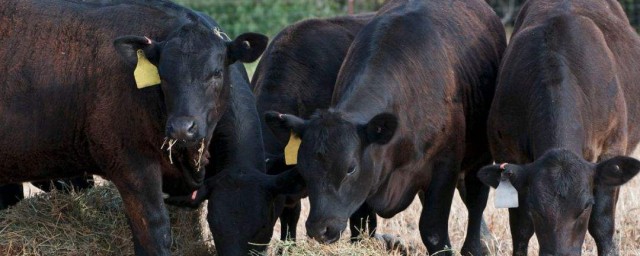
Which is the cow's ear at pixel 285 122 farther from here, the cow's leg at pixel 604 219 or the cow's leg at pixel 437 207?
the cow's leg at pixel 604 219

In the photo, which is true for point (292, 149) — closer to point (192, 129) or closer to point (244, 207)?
point (244, 207)

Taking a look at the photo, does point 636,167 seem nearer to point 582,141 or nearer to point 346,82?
point 582,141

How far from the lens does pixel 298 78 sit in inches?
380

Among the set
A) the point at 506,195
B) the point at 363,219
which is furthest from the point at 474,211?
the point at 506,195

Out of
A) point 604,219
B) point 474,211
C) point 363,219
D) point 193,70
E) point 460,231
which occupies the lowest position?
point 460,231

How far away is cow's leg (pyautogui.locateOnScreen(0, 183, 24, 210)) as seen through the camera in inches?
378

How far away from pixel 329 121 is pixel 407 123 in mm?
848

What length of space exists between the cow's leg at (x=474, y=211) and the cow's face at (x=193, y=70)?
2.27 metres

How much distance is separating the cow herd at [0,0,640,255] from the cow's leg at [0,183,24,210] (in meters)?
1.22

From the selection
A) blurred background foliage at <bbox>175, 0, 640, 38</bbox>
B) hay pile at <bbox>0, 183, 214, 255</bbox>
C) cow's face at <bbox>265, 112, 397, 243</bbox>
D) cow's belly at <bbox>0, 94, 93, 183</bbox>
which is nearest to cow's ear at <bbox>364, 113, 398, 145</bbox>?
cow's face at <bbox>265, 112, 397, 243</bbox>

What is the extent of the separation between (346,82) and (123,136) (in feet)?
5.29

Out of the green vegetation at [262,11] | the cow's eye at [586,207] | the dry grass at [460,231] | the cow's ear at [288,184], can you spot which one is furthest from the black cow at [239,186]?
the green vegetation at [262,11]

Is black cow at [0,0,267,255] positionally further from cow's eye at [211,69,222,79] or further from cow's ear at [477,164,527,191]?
cow's ear at [477,164,527,191]

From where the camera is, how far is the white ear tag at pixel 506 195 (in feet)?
24.6
